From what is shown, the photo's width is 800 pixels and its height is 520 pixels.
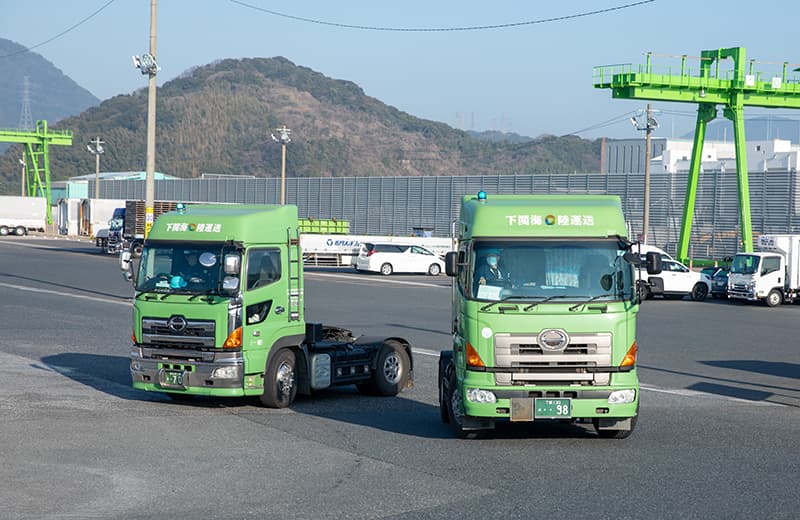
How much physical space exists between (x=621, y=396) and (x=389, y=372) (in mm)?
5442

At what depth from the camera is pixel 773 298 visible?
131ft

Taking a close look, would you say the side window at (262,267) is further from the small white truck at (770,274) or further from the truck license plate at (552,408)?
the small white truck at (770,274)

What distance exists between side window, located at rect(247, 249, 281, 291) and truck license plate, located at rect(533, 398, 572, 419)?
4575 millimetres

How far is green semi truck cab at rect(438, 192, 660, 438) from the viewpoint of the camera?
1123 centimetres

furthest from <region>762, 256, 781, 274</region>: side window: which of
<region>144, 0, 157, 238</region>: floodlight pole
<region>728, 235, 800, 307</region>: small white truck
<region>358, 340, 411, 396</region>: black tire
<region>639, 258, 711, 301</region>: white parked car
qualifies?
<region>358, 340, 411, 396</region>: black tire

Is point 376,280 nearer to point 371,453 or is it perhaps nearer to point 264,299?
point 264,299

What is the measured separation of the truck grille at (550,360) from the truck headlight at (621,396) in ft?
0.56

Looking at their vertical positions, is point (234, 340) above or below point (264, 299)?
below

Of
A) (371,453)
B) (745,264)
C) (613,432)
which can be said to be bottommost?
(371,453)

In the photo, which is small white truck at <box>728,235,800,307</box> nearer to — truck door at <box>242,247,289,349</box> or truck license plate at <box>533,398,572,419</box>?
truck door at <box>242,247,289,349</box>

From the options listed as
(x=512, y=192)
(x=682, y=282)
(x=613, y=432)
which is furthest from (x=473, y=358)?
(x=512, y=192)

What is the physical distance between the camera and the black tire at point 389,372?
15.8m

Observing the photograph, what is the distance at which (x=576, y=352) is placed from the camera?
11.3 m

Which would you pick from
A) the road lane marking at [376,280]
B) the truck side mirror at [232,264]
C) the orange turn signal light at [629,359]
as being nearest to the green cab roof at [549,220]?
the orange turn signal light at [629,359]
